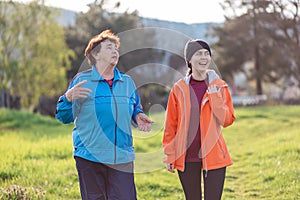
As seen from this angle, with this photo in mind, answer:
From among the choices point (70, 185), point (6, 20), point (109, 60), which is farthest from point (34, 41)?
point (109, 60)

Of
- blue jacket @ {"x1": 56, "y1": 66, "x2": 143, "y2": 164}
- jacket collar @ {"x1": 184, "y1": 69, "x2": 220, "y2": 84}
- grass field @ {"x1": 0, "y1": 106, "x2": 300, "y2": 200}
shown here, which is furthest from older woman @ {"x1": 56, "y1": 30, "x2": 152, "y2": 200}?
grass field @ {"x1": 0, "y1": 106, "x2": 300, "y2": 200}

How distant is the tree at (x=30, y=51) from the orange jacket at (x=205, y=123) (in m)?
23.3

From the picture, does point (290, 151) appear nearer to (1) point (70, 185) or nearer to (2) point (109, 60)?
→ (1) point (70, 185)

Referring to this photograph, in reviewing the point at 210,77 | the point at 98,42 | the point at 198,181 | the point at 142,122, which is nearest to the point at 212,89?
the point at 210,77

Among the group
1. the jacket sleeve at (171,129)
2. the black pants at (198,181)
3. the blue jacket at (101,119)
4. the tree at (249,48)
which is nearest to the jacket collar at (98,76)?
the blue jacket at (101,119)

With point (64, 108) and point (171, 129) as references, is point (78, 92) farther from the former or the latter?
point (171, 129)

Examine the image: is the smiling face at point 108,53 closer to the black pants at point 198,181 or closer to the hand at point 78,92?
the hand at point 78,92

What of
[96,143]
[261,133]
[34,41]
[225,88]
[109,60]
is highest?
[34,41]

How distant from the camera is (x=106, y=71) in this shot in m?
4.39

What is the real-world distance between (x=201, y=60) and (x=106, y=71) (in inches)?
36.7

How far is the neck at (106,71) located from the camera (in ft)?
14.4

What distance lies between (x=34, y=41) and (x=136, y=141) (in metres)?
17.8

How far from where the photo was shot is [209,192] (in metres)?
4.57

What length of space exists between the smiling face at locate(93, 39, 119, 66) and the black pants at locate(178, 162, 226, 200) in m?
1.22
